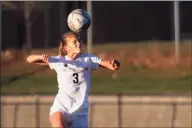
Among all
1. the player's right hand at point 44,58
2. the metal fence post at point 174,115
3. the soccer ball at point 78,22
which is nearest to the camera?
the player's right hand at point 44,58

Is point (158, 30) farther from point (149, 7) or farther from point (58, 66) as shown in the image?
point (58, 66)

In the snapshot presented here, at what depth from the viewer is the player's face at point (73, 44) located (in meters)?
7.46

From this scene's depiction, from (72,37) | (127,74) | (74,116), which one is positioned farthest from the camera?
(127,74)

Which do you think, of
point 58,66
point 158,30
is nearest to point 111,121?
point 58,66

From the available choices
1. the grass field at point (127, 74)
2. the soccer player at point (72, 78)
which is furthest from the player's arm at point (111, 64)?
the grass field at point (127, 74)

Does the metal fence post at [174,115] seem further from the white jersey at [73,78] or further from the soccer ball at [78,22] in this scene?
the white jersey at [73,78]

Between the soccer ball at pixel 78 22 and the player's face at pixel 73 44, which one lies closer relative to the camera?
the player's face at pixel 73 44

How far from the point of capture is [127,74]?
19.3m

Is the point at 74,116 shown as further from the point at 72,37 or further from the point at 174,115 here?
the point at 174,115

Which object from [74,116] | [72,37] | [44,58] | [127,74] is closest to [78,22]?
[72,37]

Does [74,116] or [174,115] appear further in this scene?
[174,115]

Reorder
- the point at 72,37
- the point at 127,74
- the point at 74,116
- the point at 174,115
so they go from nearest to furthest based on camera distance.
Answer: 1. the point at 74,116
2. the point at 72,37
3. the point at 174,115
4. the point at 127,74

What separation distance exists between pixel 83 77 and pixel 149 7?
1908 cm

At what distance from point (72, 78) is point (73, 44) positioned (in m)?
0.33
